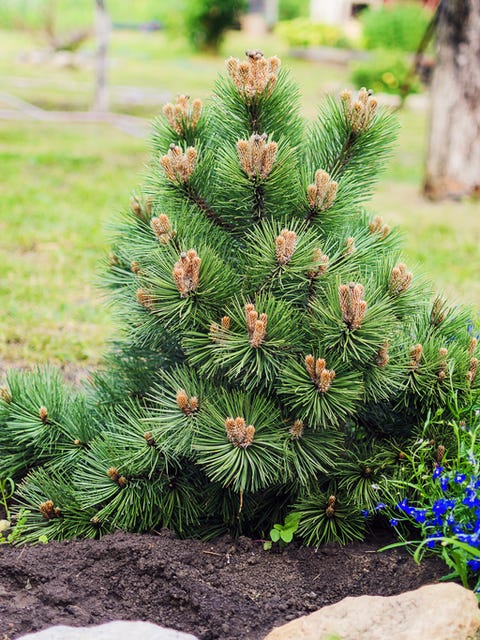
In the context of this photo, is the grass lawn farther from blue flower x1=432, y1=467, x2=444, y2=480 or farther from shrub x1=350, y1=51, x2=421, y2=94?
shrub x1=350, y1=51, x2=421, y2=94

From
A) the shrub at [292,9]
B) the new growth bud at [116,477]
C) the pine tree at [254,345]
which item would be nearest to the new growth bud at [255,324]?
the pine tree at [254,345]

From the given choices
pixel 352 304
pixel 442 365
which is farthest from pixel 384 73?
pixel 352 304

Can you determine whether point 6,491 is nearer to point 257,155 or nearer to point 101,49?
point 257,155

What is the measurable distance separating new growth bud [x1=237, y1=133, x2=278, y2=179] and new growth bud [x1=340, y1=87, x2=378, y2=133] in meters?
0.34

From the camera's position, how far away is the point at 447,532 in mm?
2279

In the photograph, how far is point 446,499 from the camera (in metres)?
2.26

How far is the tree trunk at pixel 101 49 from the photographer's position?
1094cm

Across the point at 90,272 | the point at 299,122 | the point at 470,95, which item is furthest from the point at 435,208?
the point at 299,122

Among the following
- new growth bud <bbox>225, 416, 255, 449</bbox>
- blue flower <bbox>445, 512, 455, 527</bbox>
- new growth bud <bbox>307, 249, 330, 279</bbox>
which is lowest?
blue flower <bbox>445, 512, 455, 527</bbox>

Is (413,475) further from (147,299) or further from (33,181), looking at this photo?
(33,181)

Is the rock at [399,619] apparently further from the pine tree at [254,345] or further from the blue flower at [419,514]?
the pine tree at [254,345]

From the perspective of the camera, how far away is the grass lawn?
188 inches

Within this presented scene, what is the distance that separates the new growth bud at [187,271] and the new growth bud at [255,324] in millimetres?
168

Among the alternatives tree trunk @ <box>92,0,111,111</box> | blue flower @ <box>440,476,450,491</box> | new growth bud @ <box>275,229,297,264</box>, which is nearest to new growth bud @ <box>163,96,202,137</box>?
new growth bud @ <box>275,229,297,264</box>
